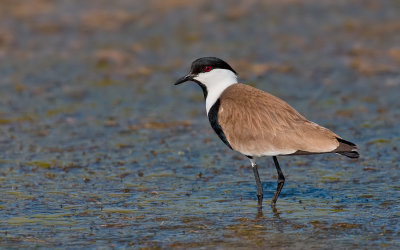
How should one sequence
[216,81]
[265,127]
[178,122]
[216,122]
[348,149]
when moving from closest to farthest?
[348,149], [265,127], [216,122], [216,81], [178,122]

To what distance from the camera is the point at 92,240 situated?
24.5 ft

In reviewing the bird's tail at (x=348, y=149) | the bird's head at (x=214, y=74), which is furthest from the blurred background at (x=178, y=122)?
the bird's head at (x=214, y=74)

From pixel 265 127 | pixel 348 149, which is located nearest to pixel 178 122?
pixel 265 127

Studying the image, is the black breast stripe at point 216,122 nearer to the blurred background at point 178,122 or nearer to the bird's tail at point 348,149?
the blurred background at point 178,122

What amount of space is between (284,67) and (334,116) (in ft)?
9.47

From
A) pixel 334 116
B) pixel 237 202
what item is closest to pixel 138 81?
pixel 334 116

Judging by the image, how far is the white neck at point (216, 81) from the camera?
9.16m

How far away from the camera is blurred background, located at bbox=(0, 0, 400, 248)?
313 inches

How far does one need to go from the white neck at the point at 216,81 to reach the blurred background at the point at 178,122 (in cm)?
114

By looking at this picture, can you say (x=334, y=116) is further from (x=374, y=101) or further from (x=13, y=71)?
(x=13, y=71)

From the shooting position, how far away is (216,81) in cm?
920

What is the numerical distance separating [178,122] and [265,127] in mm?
4400

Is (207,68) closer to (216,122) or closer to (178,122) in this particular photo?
(216,122)

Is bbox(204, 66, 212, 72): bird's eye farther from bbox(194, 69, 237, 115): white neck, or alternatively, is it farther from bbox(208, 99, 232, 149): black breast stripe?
bbox(208, 99, 232, 149): black breast stripe
